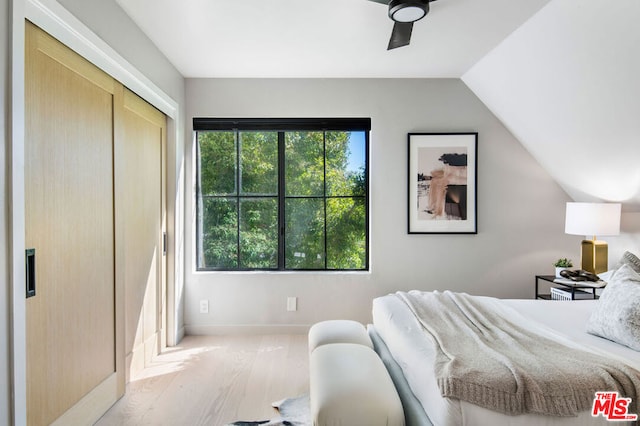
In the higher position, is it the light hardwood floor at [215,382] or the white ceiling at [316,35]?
the white ceiling at [316,35]

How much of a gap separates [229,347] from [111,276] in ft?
4.42

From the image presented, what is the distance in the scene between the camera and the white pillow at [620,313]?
1.87 m

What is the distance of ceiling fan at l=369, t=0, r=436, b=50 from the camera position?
2023 millimetres

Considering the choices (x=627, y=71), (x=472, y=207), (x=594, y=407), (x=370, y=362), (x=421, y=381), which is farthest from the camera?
(x=472, y=207)

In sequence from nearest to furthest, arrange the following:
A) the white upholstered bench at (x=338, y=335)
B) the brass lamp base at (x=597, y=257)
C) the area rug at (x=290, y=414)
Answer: the area rug at (x=290, y=414)
the white upholstered bench at (x=338, y=335)
the brass lamp base at (x=597, y=257)

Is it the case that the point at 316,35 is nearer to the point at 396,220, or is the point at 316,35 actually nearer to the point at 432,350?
the point at 396,220

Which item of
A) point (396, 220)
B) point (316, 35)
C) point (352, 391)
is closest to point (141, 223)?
point (316, 35)

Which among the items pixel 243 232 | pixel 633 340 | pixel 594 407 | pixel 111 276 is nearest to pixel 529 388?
pixel 594 407

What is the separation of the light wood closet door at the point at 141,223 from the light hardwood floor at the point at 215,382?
28 centimetres

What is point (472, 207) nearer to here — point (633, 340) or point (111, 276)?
point (633, 340)

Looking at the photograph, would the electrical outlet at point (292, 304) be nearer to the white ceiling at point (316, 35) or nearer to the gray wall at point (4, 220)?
the white ceiling at point (316, 35)

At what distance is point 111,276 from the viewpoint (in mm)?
2406

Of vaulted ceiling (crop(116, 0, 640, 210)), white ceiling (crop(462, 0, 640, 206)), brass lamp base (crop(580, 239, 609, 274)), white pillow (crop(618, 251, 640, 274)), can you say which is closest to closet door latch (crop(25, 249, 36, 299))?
vaulted ceiling (crop(116, 0, 640, 210))

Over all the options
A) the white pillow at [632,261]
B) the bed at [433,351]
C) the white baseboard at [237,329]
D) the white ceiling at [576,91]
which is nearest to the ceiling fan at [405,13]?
the white ceiling at [576,91]
